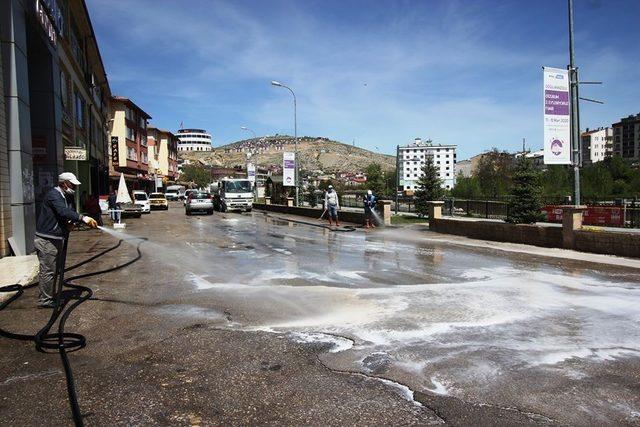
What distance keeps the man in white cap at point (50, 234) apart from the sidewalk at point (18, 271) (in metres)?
1.05

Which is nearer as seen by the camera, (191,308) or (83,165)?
(191,308)

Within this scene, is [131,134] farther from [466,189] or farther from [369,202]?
[369,202]

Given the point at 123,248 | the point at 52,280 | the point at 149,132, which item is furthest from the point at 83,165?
the point at 149,132

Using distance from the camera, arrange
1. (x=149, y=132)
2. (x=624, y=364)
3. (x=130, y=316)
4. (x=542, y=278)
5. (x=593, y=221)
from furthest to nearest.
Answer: (x=149, y=132)
(x=593, y=221)
(x=542, y=278)
(x=130, y=316)
(x=624, y=364)

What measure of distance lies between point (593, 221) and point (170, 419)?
3019 centimetres

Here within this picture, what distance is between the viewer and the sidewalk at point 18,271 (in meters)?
8.87

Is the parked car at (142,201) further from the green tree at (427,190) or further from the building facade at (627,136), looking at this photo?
the building facade at (627,136)

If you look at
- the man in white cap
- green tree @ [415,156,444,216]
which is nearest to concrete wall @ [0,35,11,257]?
the man in white cap

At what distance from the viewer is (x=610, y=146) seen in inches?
6895

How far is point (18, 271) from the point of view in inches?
392

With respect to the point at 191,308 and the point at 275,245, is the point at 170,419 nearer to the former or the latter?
the point at 191,308

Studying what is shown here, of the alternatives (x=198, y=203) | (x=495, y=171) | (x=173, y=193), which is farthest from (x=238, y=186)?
(x=495, y=171)

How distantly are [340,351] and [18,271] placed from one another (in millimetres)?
7884

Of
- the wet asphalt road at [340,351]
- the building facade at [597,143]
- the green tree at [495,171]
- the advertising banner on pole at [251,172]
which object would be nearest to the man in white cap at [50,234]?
the wet asphalt road at [340,351]
